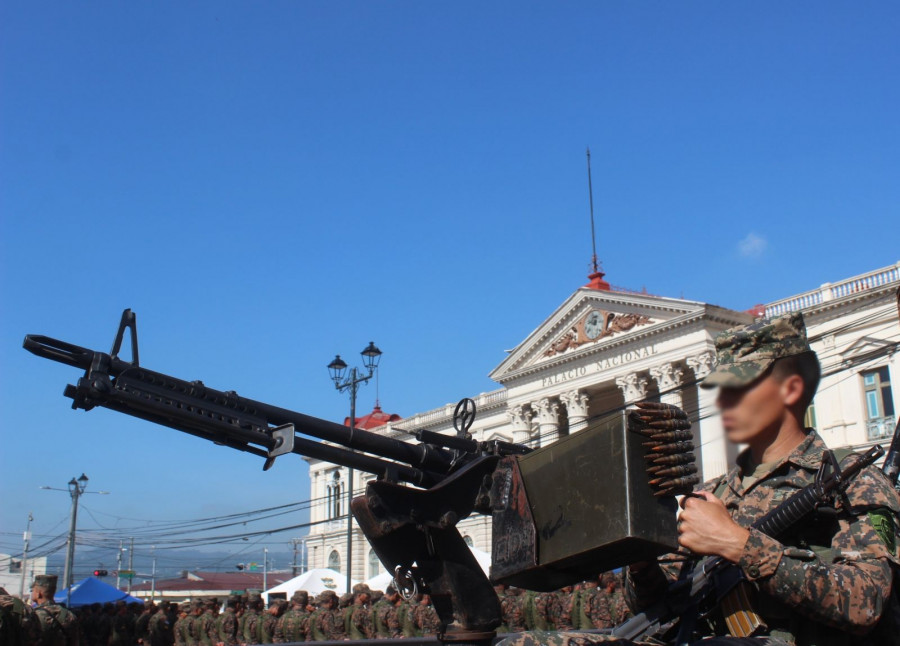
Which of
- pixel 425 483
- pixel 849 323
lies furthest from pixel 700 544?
pixel 849 323

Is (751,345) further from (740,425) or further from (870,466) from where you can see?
(870,466)

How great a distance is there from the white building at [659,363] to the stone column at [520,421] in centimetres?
6

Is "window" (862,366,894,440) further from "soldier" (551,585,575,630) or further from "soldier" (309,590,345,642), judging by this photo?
"soldier" (309,590,345,642)

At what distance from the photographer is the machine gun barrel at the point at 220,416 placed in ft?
14.9

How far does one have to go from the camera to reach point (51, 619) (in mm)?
10891

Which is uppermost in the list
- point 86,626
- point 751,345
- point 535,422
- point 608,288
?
point 608,288

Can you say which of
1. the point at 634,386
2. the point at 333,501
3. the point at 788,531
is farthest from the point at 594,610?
the point at 333,501

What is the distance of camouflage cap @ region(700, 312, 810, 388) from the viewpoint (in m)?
3.04

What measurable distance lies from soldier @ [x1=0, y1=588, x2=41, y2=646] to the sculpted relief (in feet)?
113

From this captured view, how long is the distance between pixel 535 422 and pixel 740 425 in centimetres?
4496

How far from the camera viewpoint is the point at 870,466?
3.01 metres

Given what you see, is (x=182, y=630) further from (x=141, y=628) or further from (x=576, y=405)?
(x=576, y=405)

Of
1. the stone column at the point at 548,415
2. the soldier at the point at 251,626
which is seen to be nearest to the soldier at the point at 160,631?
the soldier at the point at 251,626

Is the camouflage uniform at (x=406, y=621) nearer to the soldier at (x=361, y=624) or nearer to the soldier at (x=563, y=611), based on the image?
the soldier at (x=361, y=624)
